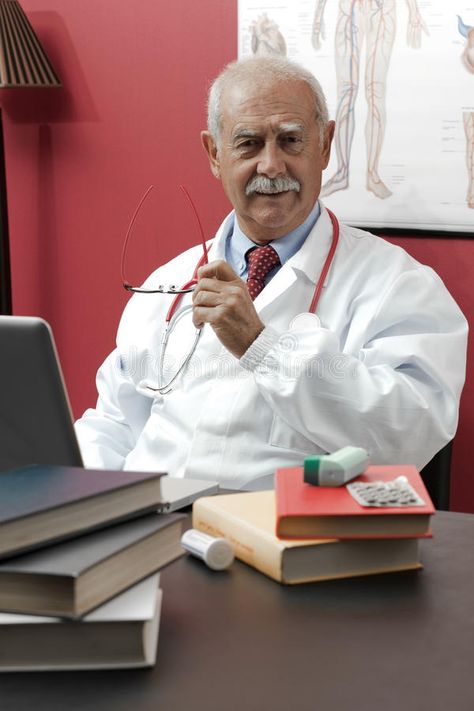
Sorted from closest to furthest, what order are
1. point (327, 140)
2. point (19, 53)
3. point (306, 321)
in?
point (306, 321) → point (327, 140) → point (19, 53)

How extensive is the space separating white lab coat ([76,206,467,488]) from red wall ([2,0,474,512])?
0.58m

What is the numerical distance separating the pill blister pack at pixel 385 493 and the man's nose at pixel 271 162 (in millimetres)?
993

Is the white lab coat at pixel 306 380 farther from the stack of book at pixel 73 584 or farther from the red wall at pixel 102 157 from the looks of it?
the stack of book at pixel 73 584

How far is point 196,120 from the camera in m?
2.43

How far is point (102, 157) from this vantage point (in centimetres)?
255

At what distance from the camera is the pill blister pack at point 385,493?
94 cm

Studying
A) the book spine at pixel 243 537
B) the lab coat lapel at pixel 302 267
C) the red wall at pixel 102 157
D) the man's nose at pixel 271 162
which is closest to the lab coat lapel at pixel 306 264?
the lab coat lapel at pixel 302 267

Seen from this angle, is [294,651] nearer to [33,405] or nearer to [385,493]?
[385,493]

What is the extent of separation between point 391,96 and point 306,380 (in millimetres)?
883

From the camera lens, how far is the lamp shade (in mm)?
2412

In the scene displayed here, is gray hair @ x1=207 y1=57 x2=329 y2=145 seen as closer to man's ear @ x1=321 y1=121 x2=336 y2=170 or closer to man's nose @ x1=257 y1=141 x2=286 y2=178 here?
man's ear @ x1=321 y1=121 x2=336 y2=170

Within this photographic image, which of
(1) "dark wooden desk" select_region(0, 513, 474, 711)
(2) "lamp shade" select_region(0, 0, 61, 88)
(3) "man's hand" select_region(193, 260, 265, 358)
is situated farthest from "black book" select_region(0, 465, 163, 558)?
(2) "lamp shade" select_region(0, 0, 61, 88)

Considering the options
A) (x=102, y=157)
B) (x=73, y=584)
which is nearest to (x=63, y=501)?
(x=73, y=584)

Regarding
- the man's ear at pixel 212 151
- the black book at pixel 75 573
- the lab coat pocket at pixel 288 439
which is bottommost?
the lab coat pocket at pixel 288 439
